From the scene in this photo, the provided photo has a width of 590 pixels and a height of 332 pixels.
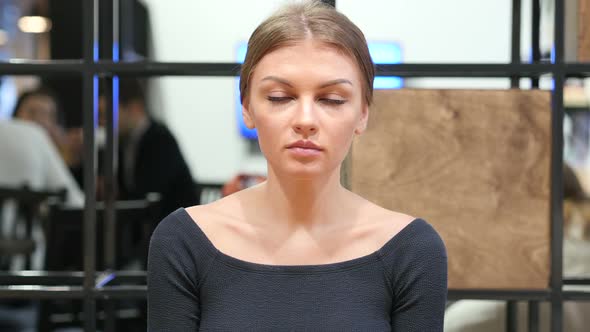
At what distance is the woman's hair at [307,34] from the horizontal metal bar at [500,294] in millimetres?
597

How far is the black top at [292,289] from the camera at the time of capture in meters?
1.05

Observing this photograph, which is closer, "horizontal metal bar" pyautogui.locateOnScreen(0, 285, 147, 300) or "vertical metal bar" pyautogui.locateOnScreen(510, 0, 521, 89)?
"horizontal metal bar" pyautogui.locateOnScreen(0, 285, 147, 300)

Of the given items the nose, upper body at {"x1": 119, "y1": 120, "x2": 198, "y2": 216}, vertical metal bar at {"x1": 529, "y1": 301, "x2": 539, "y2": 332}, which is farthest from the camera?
upper body at {"x1": 119, "y1": 120, "x2": 198, "y2": 216}

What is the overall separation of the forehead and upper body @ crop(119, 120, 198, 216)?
2.05 meters

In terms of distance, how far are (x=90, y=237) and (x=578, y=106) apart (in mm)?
2897

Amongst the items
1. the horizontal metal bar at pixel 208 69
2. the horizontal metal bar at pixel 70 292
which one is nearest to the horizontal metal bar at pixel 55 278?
the horizontal metal bar at pixel 70 292

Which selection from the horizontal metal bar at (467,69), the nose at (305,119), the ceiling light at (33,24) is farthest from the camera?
the ceiling light at (33,24)

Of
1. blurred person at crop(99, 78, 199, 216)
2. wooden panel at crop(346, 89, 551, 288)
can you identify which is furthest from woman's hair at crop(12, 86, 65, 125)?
wooden panel at crop(346, 89, 551, 288)

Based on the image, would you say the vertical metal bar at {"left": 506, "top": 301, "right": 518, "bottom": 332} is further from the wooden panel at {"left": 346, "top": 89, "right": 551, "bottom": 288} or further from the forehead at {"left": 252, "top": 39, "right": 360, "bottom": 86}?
the forehead at {"left": 252, "top": 39, "right": 360, "bottom": 86}

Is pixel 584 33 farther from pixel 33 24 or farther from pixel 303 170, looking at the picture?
pixel 33 24

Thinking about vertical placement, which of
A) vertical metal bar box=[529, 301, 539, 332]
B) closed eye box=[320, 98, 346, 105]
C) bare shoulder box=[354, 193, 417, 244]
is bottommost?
vertical metal bar box=[529, 301, 539, 332]

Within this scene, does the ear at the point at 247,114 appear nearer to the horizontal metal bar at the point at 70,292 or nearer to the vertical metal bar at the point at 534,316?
the horizontal metal bar at the point at 70,292

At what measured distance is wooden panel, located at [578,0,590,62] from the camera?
5.22 ft

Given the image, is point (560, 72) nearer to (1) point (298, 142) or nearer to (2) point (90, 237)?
(1) point (298, 142)
